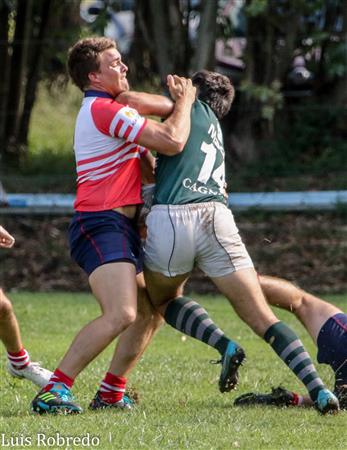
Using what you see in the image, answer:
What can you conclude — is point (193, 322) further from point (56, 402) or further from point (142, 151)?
point (142, 151)

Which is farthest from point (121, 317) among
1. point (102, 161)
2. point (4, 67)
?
point (4, 67)

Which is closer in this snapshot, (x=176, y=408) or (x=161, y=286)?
(x=161, y=286)

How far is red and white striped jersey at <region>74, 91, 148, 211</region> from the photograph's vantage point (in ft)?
20.5

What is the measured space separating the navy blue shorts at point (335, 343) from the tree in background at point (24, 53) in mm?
10957

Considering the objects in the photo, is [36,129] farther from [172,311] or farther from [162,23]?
[172,311]

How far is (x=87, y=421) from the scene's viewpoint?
585cm

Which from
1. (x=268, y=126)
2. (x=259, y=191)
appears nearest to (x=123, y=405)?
(x=259, y=191)

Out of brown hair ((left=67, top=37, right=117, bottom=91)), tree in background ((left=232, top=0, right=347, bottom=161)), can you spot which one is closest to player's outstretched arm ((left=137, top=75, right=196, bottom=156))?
brown hair ((left=67, top=37, right=117, bottom=91))

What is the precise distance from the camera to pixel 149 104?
20.5 ft

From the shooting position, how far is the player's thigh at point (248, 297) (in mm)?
6121

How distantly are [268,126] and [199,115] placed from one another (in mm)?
9854

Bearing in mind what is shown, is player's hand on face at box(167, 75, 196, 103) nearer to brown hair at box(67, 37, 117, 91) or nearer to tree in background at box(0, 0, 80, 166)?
brown hair at box(67, 37, 117, 91)

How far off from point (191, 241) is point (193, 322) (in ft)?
1.63

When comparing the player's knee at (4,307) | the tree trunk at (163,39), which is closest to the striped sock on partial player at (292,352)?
the player's knee at (4,307)
